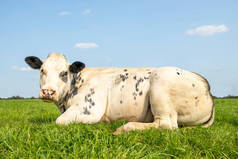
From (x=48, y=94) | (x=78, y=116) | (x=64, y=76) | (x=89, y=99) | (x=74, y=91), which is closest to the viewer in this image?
(x=48, y=94)

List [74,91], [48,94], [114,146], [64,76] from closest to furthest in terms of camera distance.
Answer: [114,146]
[48,94]
[64,76]
[74,91]

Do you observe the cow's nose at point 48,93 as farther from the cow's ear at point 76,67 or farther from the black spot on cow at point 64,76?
the cow's ear at point 76,67

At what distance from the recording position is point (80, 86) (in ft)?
22.6

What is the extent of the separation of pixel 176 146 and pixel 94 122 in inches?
113

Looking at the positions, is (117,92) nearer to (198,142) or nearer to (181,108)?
(181,108)

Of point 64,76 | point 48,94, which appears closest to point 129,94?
point 64,76

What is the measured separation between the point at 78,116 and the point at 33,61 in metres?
2.07

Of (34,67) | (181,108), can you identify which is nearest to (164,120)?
(181,108)

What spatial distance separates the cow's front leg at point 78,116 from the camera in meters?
6.03

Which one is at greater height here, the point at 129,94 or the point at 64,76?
the point at 64,76

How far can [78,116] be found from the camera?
6.12 metres

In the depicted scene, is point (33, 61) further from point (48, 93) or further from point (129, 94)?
point (129, 94)

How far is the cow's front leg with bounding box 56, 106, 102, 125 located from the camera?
6027mm

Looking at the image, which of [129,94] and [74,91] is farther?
[74,91]
